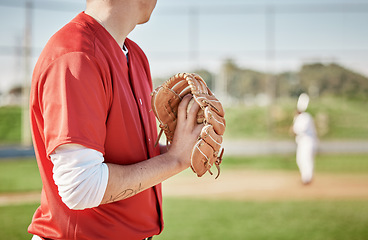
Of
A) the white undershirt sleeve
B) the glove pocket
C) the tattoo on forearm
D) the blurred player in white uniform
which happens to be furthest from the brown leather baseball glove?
the blurred player in white uniform

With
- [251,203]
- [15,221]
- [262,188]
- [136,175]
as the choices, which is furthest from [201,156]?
[262,188]

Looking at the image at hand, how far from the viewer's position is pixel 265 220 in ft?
20.6

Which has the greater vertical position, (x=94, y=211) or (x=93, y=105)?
(x=93, y=105)

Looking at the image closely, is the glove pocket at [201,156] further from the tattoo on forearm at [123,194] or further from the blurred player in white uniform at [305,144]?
the blurred player in white uniform at [305,144]

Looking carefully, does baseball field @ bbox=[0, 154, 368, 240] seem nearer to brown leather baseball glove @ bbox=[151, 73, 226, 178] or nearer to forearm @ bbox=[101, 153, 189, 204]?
brown leather baseball glove @ bbox=[151, 73, 226, 178]

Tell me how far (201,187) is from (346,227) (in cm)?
432

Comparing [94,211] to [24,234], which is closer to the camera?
[94,211]

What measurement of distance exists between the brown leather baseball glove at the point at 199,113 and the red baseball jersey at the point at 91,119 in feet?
0.22

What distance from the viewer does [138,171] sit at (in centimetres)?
118

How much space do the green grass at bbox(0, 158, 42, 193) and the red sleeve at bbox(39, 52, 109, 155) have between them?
848 centimetres

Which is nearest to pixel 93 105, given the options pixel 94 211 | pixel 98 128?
pixel 98 128

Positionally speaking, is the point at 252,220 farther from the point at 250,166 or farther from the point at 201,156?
the point at 250,166

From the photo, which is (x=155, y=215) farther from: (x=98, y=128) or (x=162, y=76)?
(x=162, y=76)

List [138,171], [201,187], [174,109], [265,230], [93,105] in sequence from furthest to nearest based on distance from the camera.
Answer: [201,187] < [265,230] < [174,109] < [138,171] < [93,105]
